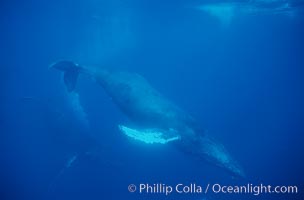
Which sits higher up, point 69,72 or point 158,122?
point 69,72

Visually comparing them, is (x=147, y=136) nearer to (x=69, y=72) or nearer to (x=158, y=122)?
(x=158, y=122)

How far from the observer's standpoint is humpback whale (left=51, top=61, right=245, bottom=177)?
1067cm

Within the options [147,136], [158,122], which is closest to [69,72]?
[158,122]

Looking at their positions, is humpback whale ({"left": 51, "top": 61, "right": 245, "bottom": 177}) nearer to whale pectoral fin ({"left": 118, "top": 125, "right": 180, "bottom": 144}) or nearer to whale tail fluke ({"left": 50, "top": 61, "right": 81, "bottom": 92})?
whale pectoral fin ({"left": 118, "top": 125, "right": 180, "bottom": 144})

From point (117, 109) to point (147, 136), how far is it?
46.6 feet

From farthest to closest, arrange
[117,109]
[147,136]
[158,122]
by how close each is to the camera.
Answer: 1. [117,109]
2. [158,122]
3. [147,136]

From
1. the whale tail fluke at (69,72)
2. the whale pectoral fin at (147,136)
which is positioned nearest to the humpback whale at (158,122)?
the whale pectoral fin at (147,136)

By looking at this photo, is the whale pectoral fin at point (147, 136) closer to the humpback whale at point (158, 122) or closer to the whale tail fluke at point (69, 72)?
the humpback whale at point (158, 122)

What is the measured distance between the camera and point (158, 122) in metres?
11.6

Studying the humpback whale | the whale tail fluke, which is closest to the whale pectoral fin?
the humpback whale

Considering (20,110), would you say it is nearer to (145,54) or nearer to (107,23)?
(107,23)

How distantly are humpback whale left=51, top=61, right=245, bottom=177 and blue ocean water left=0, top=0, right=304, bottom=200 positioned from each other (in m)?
0.96

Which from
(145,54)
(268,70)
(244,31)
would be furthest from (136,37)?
(268,70)

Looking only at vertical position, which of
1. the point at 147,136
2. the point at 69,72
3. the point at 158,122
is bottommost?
the point at 147,136
